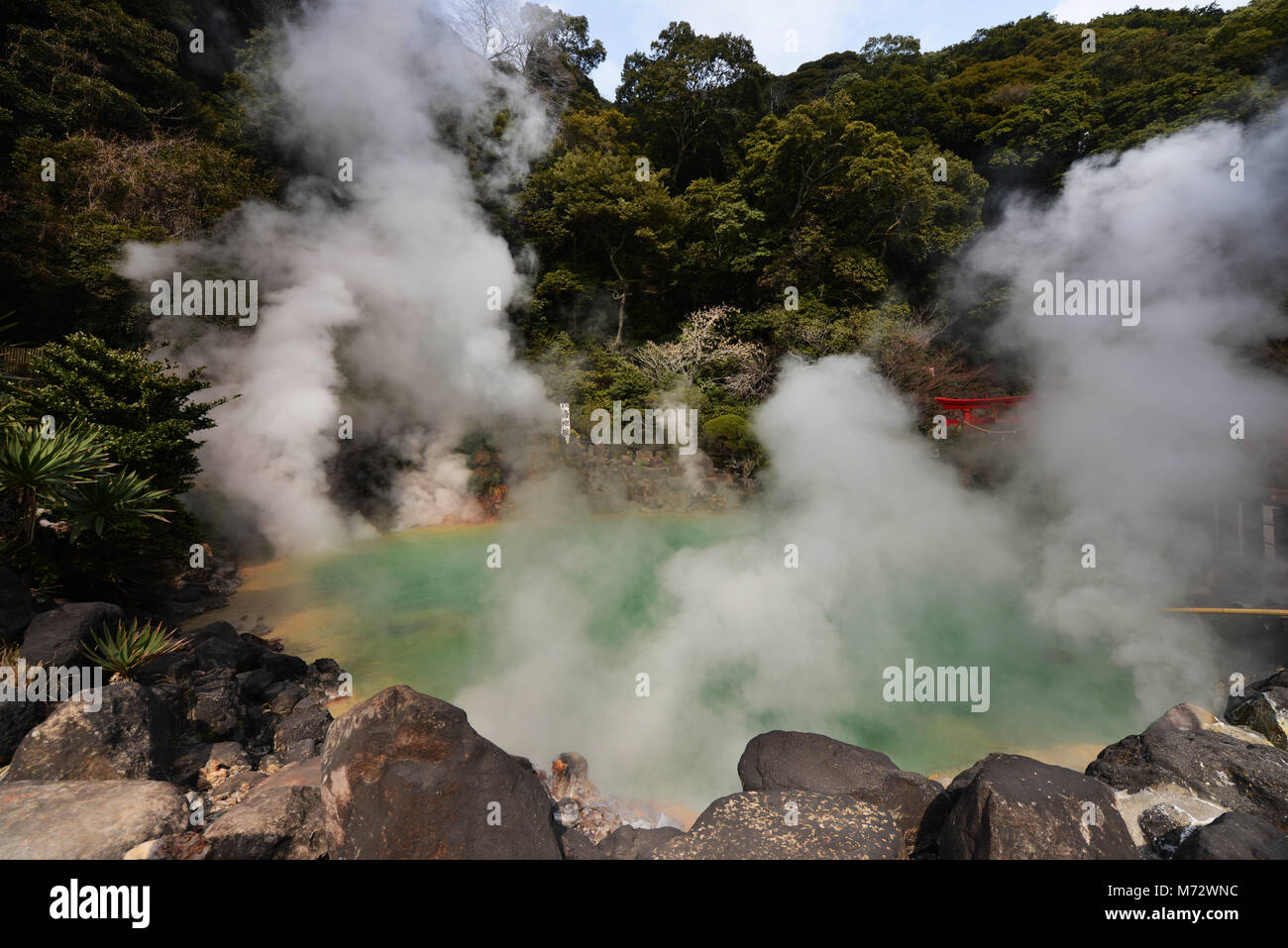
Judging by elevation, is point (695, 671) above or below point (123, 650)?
below

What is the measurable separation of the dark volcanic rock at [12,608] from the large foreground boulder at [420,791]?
374cm

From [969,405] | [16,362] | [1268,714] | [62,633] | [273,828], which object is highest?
[16,362]

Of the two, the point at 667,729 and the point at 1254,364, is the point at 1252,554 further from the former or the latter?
the point at 667,729

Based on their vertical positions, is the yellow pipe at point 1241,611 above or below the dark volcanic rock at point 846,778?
above

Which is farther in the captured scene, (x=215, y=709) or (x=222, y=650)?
(x=222, y=650)

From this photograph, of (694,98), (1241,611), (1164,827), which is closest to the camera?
(1164,827)

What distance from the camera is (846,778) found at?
4.03 meters

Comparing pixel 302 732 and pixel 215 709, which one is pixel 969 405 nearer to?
pixel 302 732

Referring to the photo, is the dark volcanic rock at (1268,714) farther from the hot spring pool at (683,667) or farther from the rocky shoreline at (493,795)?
the hot spring pool at (683,667)

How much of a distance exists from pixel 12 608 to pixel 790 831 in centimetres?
652

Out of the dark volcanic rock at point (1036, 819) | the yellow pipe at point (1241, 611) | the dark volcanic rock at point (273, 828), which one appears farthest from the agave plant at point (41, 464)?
the yellow pipe at point (1241, 611)

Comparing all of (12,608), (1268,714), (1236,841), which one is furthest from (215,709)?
(1268,714)

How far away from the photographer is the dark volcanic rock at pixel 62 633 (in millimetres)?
4243

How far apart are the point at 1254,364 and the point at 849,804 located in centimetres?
682
